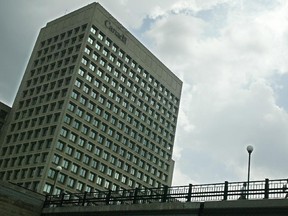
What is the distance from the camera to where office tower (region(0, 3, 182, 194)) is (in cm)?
8400

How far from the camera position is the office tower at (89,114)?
84.0 meters

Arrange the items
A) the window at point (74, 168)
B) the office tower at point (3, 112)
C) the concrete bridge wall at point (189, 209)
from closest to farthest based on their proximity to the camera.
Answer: the concrete bridge wall at point (189, 209)
the window at point (74, 168)
the office tower at point (3, 112)

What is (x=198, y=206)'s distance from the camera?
82.5ft

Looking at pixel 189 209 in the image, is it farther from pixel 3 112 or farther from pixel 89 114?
pixel 3 112

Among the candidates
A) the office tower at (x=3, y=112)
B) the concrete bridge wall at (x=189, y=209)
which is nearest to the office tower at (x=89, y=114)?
the office tower at (x=3, y=112)

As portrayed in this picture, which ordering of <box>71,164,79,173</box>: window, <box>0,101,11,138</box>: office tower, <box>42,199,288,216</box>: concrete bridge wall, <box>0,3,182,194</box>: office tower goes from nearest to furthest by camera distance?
1. <box>42,199,288,216</box>: concrete bridge wall
2. <box>71,164,79,173</box>: window
3. <box>0,3,182,194</box>: office tower
4. <box>0,101,11,138</box>: office tower

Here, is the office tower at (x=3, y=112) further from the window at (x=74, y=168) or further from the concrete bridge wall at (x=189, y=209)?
the concrete bridge wall at (x=189, y=209)

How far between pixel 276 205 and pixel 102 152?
71781mm

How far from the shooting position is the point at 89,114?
9106 centimetres

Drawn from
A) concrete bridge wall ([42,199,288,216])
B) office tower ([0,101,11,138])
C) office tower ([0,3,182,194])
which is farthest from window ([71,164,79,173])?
concrete bridge wall ([42,199,288,216])

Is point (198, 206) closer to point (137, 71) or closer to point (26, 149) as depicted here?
point (26, 149)

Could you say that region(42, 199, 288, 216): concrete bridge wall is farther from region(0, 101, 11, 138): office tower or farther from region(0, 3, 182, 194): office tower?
region(0, 101, 11, 138): office tower

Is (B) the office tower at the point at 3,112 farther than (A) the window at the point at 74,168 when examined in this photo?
Yes

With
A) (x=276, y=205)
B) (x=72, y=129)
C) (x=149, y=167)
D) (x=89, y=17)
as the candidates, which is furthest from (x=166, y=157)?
(x=276, y=205)
